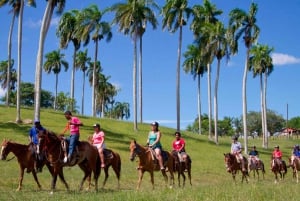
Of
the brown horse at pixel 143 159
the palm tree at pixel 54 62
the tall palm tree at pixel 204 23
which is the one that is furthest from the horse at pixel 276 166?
the palm tree at pixel 54 62

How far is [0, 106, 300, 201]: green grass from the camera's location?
518 inches

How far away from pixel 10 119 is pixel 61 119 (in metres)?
7.52

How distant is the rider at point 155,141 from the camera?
20.5m

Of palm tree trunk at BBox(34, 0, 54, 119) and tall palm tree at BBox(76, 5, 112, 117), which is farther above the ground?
tall palm tree at BBox(76, 5, 112, 117)

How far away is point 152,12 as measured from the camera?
185ft

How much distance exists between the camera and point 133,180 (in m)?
27.8

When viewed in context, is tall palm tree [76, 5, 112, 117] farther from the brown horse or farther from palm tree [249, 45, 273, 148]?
the brown horse

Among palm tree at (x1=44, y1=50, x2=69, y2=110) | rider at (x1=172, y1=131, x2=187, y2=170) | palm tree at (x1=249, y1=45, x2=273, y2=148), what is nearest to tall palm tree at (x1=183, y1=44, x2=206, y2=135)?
palm tree at (x1=249, y1=45, x2=273, y2=148)

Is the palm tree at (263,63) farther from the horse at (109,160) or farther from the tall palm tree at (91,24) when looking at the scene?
the horse at (109,160)

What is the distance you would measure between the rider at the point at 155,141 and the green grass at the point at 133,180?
163cm

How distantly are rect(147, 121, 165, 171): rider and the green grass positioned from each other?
64.0 inches

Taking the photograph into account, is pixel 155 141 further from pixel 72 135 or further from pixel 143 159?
pixel 72 135

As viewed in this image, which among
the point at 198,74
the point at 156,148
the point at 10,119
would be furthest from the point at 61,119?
the point at 156,148

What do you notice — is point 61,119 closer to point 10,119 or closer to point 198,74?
point 10,119
